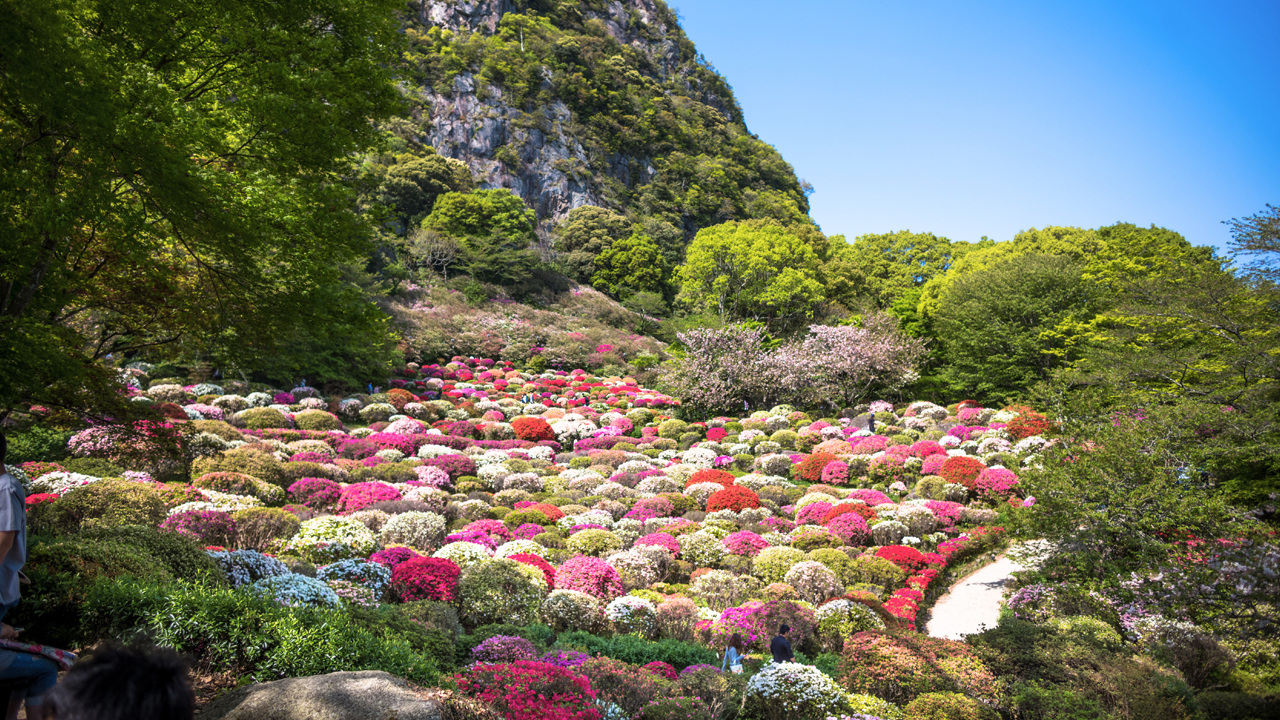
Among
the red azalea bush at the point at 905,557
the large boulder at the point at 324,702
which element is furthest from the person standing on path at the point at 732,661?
the red azalea bush at the point at 905,557

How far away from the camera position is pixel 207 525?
31.2 feet

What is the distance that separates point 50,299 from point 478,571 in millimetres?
6195

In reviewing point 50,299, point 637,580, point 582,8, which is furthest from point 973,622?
point 582,8

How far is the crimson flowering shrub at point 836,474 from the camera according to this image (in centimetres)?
2030

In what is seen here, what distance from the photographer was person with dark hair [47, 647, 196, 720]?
1.58m

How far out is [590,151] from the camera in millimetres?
73000

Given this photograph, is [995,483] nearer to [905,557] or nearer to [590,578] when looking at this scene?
[905,557]

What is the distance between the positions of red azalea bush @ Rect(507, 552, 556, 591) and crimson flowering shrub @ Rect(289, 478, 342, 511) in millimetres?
5165

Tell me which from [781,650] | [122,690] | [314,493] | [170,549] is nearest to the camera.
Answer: [122,690]

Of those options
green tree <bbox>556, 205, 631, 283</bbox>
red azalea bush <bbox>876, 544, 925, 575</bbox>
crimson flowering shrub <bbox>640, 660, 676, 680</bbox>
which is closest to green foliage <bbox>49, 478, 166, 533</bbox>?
crimson flowering shrub <bbox>640, 660, 676, 680</bbox>

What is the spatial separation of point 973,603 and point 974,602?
7cm

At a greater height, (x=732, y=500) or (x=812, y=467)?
(x=812, y=467)

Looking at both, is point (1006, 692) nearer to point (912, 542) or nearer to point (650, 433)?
point (912, 542)

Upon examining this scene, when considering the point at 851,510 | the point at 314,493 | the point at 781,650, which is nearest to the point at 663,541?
the point at 781,650
